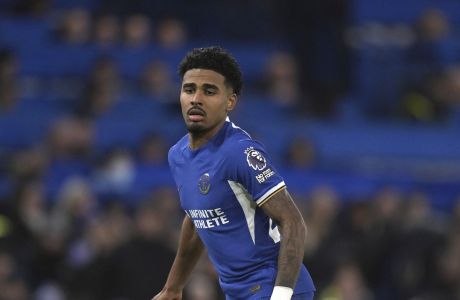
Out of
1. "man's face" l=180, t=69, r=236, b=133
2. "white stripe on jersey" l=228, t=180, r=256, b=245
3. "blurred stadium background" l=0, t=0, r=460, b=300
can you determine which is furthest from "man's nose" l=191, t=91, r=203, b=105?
"blurred stadium background" l=0, t=0, r=460, b=300

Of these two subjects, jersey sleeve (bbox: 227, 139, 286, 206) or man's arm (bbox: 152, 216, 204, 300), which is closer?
jersey sleeve (bbox: 227, 139, 286, 206)

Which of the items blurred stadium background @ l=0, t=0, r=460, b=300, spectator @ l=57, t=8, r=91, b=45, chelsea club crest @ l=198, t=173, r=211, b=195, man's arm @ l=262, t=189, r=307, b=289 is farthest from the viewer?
spectator @ l=57, t=8, r=91, b=45

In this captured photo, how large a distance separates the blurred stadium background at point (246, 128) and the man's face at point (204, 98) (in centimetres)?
408

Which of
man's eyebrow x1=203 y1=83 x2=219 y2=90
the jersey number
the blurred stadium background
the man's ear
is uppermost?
man's eyebrow x1=203 y1=83 x2=219 y2=90

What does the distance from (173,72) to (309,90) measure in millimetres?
2074

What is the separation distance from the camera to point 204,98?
486 centimetres

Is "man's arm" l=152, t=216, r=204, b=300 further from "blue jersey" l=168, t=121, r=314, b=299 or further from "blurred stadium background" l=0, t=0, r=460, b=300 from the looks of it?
"blurred stadium background" l=0, t=0, r=460, b=300

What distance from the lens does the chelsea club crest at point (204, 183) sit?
4.88 meters

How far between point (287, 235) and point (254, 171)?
0.29 meters

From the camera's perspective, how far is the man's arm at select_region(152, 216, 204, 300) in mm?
5363

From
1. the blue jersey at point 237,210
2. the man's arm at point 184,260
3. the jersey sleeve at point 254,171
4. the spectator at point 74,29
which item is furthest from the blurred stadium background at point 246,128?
the jersey sleeve at point 254,171

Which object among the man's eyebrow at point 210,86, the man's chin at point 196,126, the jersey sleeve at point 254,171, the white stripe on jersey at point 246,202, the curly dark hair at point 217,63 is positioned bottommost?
the white stripe on jersey at point 246,202

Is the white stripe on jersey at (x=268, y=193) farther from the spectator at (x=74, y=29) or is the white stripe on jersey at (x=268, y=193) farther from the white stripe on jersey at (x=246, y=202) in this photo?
the spectator at (x=74, y=29)

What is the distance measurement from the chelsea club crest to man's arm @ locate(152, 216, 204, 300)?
1.60 feet
